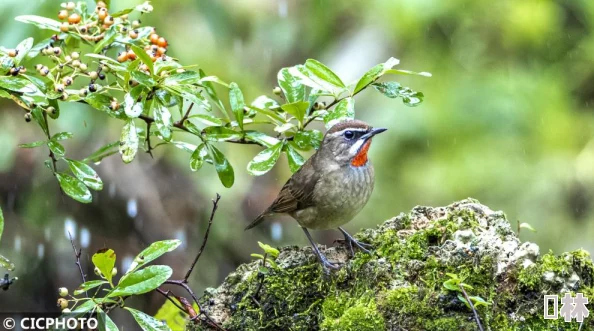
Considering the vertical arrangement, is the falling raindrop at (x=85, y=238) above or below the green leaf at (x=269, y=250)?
above

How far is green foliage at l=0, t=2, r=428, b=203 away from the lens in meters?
3.35

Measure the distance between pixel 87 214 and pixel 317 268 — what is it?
3781 millimetres

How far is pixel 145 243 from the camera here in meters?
7.26

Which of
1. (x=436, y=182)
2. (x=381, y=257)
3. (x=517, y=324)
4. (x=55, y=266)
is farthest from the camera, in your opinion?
(x=55, y=266)

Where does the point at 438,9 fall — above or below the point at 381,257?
above

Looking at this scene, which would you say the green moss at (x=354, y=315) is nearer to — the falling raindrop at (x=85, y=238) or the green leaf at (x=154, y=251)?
the green leaf at (x=154, y=251)

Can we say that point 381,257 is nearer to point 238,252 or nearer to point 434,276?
point 434,276

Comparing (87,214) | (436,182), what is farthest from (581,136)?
(87,214)

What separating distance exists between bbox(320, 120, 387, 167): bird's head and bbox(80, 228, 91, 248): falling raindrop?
3.21 meters

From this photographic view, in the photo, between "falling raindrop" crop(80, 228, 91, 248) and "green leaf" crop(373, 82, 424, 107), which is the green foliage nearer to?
"green leaf" crop(373, 82, 424, 107)

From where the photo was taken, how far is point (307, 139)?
3.73 m

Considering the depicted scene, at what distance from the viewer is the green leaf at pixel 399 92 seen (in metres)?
3.68

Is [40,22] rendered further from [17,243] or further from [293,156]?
[17,243]

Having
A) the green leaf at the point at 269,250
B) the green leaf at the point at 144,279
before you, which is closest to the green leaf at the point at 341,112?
the green leaf at the point at 269,250
